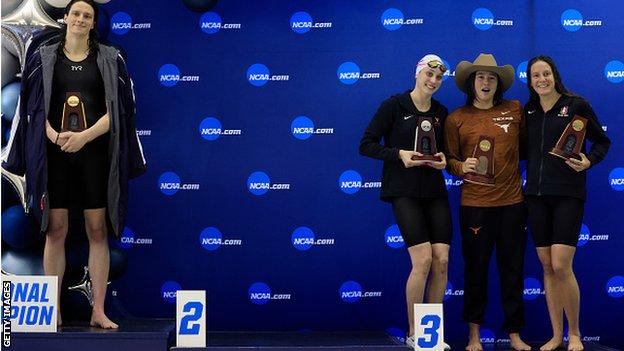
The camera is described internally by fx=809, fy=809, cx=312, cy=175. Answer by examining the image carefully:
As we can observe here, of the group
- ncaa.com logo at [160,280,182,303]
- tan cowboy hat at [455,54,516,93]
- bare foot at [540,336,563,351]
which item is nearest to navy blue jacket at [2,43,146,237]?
ncaa.com logo at [160,280,182,303]

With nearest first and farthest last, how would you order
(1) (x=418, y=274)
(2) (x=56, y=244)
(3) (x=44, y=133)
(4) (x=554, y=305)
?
1. (3) (x=44, y=133)
2. (2) (x=56, y=244)
3. (1) (x=418, y=274)
4. (4) (x=554, y=305)

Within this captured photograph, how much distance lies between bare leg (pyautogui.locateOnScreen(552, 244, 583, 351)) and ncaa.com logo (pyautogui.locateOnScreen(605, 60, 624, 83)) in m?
1.51

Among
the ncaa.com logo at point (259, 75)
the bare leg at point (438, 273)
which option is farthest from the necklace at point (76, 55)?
the bare leg at point (438, 273)

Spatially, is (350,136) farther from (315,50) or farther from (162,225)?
(162,225)

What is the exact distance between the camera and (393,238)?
538 centimetres

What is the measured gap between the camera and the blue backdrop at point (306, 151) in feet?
17.6

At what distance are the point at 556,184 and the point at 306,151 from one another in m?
1.71

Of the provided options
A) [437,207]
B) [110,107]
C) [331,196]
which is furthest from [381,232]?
[110,107]

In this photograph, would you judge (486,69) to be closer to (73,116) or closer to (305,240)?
(305,240)

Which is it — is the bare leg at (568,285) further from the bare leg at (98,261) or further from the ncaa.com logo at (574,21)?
the bare leg at (98,261)

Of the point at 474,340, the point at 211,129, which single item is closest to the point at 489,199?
the point at 474,340

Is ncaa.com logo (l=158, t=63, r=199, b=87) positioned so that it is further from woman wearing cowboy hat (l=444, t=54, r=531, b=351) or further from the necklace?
woman wearing cowboy hat (l=444, t=54, r=531, b=351)

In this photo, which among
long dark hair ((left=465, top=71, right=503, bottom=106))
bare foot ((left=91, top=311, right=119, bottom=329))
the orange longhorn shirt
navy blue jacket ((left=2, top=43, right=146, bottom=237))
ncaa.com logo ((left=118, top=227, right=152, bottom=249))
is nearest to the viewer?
navy blue jacket ((left=2, top=43, right=146, bottom=237))

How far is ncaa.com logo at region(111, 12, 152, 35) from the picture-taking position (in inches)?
211
